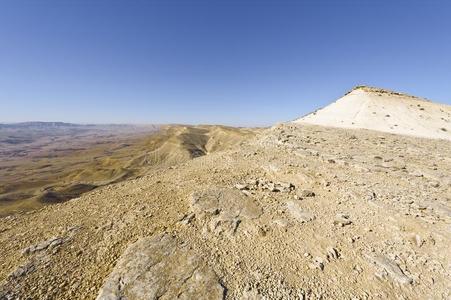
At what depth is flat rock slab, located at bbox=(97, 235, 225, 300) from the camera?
6.05 metres

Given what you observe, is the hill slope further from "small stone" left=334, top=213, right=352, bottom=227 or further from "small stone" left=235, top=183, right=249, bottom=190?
"small stone" left=334, top=213, right=352, bottom=227

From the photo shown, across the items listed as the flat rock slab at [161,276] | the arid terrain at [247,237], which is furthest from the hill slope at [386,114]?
the flat rock slab at [161,276]

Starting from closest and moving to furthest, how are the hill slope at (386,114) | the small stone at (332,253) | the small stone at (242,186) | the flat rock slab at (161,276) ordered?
the flat rock slab at (161,276) → the small stone at (332,253) → the small stone at (242,186) → the hill slope at (386,114)

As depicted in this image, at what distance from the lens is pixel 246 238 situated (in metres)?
8.03

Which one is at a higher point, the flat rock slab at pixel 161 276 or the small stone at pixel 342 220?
the small stone at pixel 342 220

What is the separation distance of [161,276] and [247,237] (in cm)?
293

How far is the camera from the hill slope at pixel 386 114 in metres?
24.1

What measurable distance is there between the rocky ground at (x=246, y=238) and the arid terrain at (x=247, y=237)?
4cm

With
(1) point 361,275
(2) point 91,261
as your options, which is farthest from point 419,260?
(2) point 91,261

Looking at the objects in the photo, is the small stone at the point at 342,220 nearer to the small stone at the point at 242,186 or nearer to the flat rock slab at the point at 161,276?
the small stone at the point at 242,186

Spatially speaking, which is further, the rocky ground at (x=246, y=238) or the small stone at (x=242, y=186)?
the small stone at (x=242, y=186)

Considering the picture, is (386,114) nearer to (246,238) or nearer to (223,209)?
(223,209)

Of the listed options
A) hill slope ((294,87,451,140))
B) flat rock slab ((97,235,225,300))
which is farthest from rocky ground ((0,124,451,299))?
hill slope ((294,87,451,140))

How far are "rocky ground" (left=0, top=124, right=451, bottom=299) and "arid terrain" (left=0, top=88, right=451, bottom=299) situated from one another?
4cm
